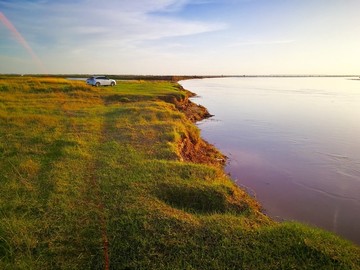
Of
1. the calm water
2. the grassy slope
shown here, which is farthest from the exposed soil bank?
the grassy slope

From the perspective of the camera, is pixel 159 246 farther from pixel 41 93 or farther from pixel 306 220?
pixel 41 93

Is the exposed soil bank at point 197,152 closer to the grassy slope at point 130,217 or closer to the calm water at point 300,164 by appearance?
the calm water at point 300,164

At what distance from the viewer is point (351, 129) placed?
23.0 m

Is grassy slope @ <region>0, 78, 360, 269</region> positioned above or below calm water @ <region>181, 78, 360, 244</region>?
above

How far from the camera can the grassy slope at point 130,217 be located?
5484mm

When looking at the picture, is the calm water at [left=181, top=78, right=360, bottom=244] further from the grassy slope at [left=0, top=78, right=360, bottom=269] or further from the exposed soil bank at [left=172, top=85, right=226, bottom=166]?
the grassy slope at [left=0, top=78, right=360, bottom=269]

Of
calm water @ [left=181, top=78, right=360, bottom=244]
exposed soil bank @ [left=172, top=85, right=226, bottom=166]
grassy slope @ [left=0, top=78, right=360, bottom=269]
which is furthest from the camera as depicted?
exposed soil bank @ [left=172, top=85, right=226, bottom=166]

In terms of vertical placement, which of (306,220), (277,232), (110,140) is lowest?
(306,220)

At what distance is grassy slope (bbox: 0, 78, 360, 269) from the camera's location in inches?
216

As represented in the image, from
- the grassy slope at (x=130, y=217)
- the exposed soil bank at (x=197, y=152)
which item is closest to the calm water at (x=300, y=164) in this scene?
the exposed soil bank at (x=197, y=152)

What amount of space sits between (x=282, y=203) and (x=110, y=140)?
7678 mm

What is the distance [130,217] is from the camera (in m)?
6.52

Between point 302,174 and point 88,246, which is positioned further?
point 302,174

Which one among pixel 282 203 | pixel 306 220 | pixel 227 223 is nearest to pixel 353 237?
pixel 306 220
